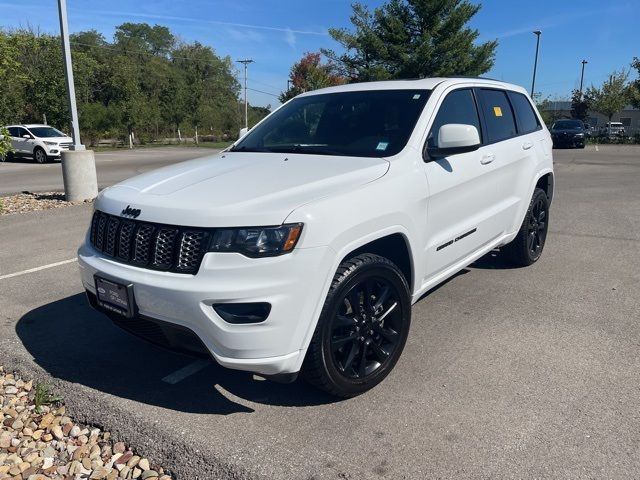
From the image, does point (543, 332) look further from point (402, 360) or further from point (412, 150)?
point (412, 150)

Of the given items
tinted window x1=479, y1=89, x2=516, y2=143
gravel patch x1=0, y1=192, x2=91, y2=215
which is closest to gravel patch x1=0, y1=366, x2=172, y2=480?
tinted window x1=479, y1=89, x2=516, y2=143

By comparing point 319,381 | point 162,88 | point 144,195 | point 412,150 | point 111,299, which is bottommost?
point 319,381

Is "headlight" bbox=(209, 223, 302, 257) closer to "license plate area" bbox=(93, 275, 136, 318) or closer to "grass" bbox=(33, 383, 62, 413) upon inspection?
"license plate area" bbox=(93, 275, 136, 318)

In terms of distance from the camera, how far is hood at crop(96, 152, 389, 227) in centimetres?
259

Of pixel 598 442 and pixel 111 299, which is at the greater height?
pixel 111 299

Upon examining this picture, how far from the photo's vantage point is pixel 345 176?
296 centimetres

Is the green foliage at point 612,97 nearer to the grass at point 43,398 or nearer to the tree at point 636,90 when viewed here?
the tree at point 636,90

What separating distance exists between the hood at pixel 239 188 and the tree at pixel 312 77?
77.4ft

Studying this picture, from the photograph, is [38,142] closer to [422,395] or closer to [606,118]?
[422,395]

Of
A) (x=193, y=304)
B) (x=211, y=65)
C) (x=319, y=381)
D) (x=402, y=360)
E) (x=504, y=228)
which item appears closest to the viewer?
(x=193, y=304)

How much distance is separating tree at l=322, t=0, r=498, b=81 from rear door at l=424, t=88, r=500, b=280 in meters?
28.6

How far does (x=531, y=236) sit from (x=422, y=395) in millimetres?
3000

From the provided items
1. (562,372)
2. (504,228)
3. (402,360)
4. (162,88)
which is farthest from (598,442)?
(162,88)

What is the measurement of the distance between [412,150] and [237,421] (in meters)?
1.94
